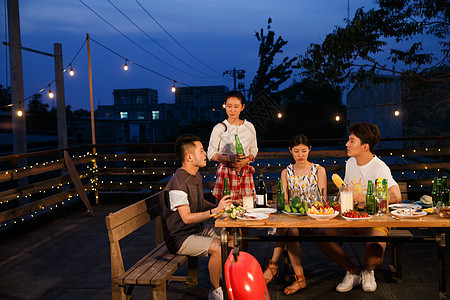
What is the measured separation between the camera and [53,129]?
1529 inches

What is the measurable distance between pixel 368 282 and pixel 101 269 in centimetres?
260

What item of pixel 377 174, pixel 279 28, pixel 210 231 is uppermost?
pixel 279 28

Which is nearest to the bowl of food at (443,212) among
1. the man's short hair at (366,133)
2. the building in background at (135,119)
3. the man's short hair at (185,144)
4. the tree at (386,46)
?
the man's short hair at (366,133)

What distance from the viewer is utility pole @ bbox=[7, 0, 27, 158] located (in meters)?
7.21

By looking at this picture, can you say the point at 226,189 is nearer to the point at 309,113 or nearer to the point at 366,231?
the point at 366,231

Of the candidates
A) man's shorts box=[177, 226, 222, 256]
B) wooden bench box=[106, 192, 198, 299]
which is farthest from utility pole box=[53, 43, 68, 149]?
man's shorts box=[177, 226, 222, 256]

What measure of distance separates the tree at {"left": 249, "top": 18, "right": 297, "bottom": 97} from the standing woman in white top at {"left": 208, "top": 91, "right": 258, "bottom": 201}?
89.4ft

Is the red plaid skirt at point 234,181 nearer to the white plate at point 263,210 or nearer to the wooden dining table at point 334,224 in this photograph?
the white plate at point 263,210

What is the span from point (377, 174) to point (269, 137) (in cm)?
2963

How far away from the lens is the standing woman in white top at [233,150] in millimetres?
3906

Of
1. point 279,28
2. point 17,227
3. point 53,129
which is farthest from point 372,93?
point 53,129

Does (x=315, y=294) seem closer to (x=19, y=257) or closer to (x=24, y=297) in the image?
(x=24, y=297)

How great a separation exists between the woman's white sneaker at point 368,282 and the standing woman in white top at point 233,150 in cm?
116

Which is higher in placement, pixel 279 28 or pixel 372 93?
pixel 279 28
